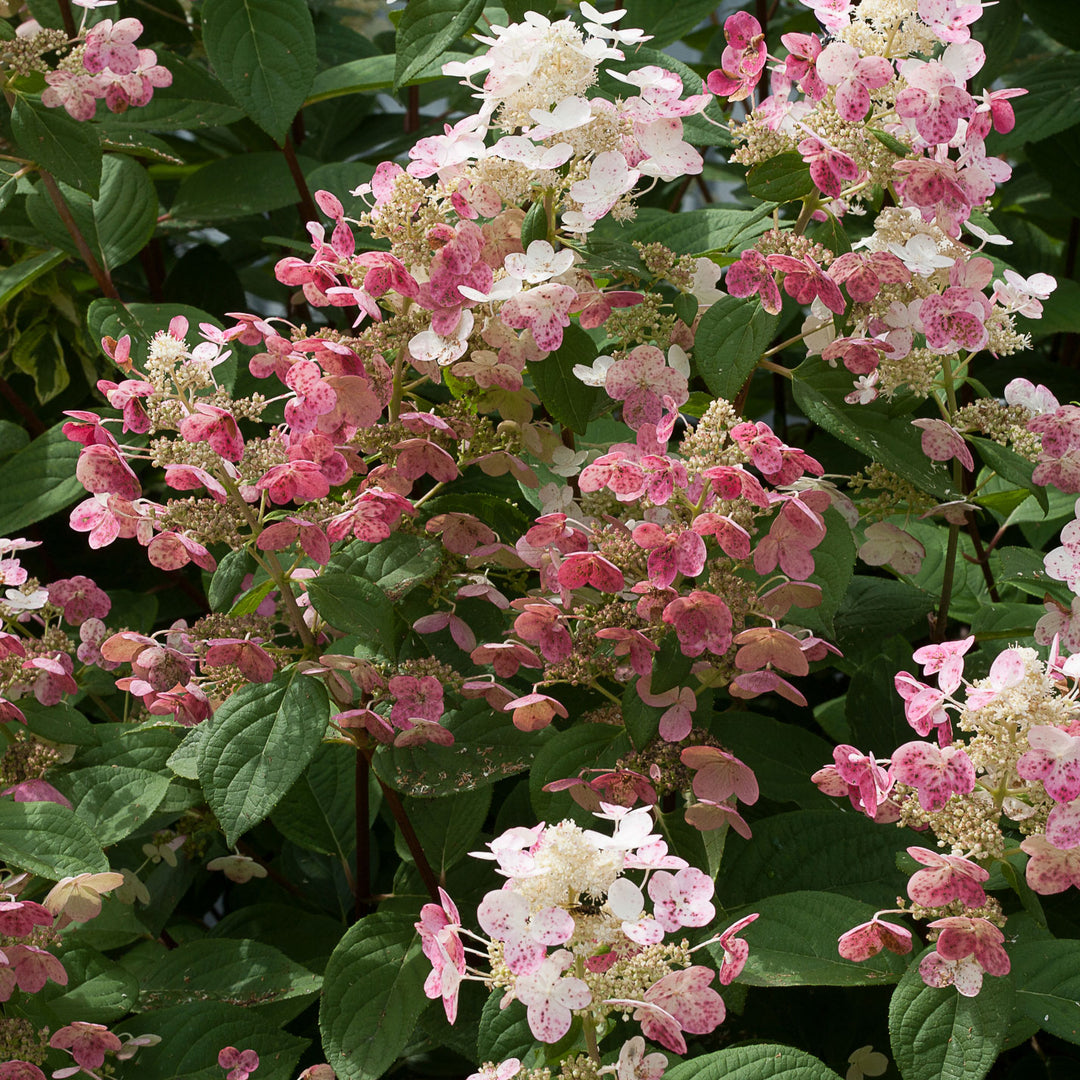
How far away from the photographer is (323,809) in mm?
1240

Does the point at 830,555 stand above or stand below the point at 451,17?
below

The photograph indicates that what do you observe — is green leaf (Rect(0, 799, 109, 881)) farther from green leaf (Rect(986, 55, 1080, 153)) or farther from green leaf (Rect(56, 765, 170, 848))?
green leaf (Rect(986, 55, 1080, 153))

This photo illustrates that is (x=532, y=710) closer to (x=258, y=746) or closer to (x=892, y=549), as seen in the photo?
(x=258, y=746)

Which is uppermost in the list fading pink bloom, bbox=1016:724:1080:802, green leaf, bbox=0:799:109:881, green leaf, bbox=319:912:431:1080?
fading pink bloom, bbox=1016:724:1080:802

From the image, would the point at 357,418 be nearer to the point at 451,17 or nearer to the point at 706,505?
the point at 706,505

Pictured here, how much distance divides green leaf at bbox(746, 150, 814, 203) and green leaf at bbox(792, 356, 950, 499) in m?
0.17

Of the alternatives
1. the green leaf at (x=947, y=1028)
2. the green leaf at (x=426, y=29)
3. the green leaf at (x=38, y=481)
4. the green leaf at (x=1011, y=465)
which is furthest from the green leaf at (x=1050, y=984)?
the green leaf at (x=38, y=481)

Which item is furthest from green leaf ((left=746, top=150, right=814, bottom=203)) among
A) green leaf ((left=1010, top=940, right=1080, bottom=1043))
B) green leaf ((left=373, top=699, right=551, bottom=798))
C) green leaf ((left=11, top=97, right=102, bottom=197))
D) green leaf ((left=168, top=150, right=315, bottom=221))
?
green leaf ((left=168, top=150, right=315, bottom=221))

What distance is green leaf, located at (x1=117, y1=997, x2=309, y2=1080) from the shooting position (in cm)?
95

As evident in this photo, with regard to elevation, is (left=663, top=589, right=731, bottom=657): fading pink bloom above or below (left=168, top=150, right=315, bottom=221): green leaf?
above

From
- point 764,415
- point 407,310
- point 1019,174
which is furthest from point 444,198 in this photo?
point 1019,174

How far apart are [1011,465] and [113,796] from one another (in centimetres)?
81

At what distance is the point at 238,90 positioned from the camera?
4.35ft

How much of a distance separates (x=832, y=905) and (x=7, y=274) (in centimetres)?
112
